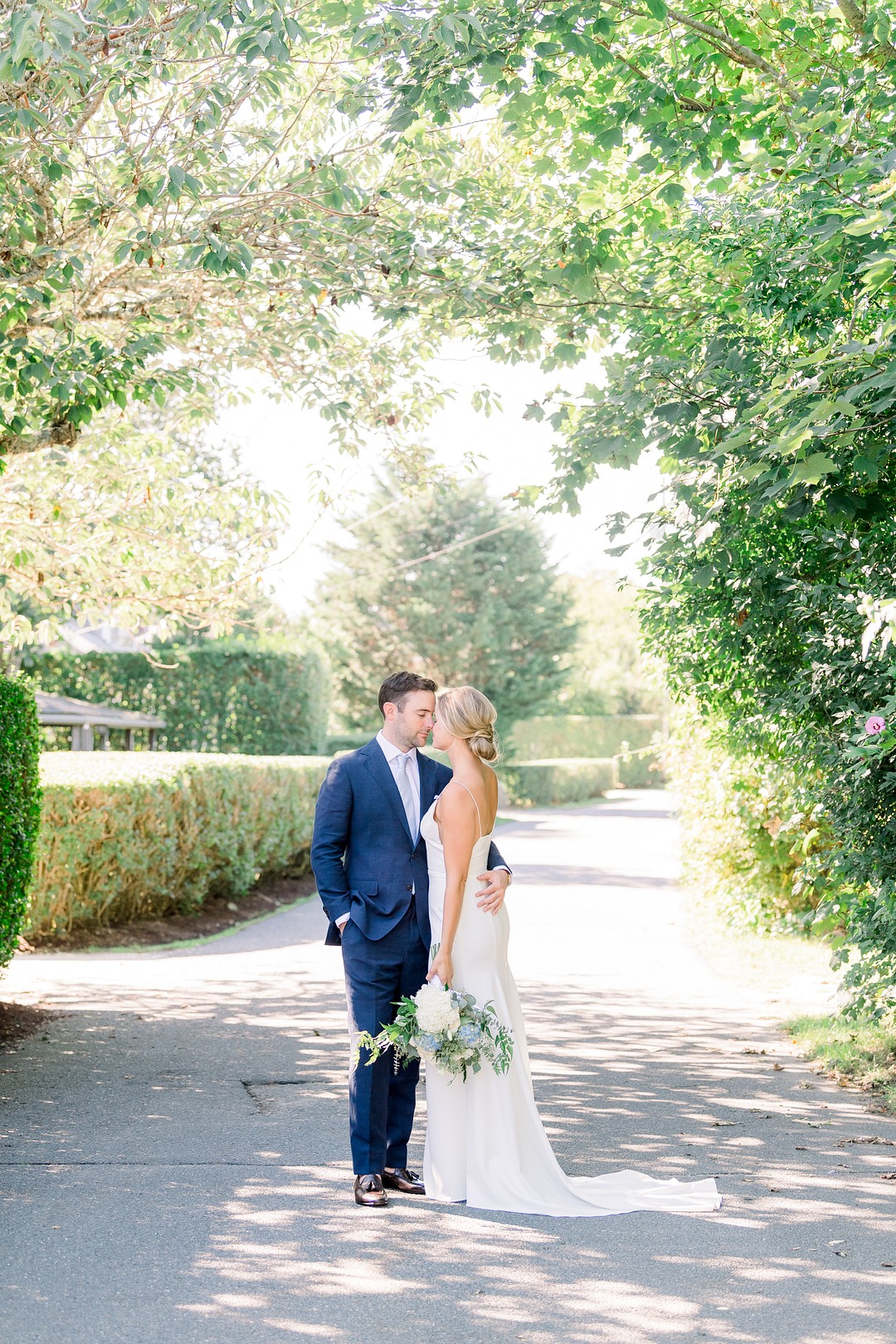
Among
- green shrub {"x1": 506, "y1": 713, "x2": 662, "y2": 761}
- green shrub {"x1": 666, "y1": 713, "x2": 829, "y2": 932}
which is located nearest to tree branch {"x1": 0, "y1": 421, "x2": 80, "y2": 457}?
green shrub {"x1": 666, "y1": 713, "x2": 829, "y2": 932}

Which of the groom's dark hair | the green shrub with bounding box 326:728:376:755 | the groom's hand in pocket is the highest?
the green shrub with bounding box 326:728:376:755

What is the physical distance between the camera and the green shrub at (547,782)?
42.6 m

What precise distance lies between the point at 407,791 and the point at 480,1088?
49.6 inches

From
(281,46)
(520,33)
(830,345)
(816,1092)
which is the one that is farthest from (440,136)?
(816,1092)

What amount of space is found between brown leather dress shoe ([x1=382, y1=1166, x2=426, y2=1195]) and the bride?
0.06m

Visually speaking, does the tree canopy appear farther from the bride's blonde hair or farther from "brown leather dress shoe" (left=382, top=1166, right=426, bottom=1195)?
"brown leather dress shoe" (left=382, top=1166, right=426, bottom=1195)

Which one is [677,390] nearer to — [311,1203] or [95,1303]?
[311,1203]

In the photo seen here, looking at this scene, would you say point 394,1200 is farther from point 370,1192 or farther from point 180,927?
point 180,927

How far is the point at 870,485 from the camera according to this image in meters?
6.65

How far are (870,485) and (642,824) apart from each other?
25053 mm

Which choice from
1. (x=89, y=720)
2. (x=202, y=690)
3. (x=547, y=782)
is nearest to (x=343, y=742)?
(x=202, y=690)

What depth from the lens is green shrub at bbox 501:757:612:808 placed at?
42.6 meters

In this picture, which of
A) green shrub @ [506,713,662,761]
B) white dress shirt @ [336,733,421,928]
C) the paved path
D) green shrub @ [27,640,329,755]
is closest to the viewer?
the paved path

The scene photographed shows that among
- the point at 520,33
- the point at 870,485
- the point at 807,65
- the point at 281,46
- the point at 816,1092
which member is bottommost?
the point at 816,1092
